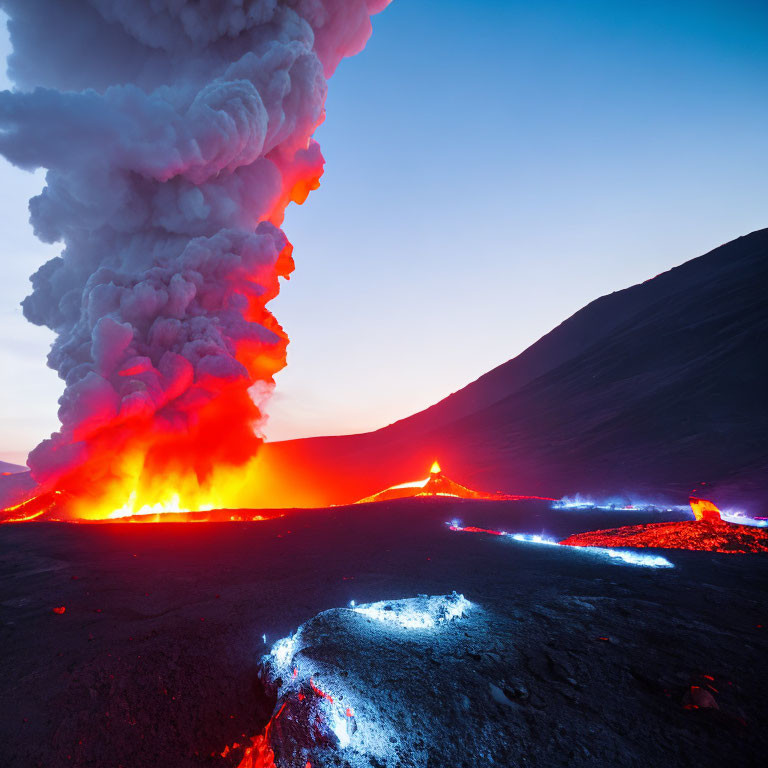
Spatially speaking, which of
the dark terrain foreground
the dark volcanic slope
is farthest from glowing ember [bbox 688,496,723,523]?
the dark volcanic slope

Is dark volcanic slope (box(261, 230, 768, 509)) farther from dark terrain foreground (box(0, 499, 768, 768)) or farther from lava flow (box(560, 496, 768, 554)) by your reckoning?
dark terrain foreground (box(0, 499, 768, 768))

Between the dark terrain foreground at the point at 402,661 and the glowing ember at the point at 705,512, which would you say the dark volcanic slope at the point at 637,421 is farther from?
the dark terrain foreground at the point at 402,661

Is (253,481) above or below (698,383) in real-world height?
above

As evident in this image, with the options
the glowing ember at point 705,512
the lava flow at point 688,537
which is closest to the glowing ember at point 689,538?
the lava flow at point 688,537

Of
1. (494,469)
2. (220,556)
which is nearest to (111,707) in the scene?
(220,556)

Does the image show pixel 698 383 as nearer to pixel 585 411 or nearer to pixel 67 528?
pixel 585 411

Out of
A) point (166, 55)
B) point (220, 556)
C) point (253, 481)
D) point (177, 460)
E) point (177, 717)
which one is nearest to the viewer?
point (177, 717)

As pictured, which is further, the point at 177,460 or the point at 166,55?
the point at 166,55

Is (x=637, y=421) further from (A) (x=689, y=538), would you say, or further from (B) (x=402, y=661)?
(B) (x=402, y=661)

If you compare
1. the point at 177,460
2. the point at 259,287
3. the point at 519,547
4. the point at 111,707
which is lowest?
the point at 519,547
